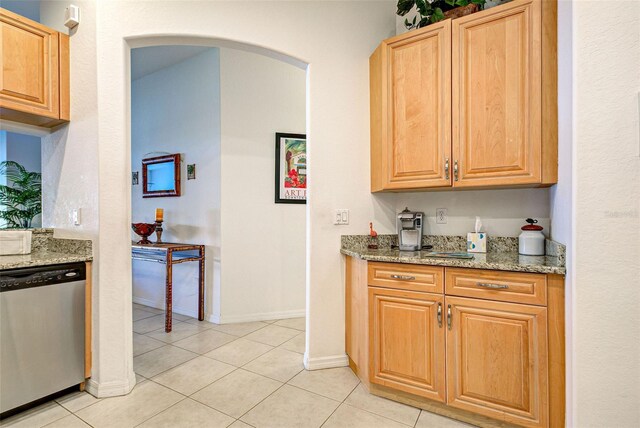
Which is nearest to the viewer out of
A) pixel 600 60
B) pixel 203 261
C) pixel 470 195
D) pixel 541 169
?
pixel 600 60

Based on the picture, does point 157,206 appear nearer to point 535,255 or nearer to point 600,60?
point 535,255

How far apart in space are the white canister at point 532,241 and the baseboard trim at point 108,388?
2.66 m

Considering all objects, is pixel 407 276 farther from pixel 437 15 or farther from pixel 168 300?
pixel 168 300

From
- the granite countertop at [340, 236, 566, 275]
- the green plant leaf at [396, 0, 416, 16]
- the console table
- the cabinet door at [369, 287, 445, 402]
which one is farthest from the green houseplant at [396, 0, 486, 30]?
the console table

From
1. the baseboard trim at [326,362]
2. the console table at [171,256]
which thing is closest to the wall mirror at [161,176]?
the console table at [171,256]

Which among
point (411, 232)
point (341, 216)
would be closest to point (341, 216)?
point (341, 216)

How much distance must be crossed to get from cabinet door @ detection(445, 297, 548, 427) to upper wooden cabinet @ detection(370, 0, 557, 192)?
2.51 ft

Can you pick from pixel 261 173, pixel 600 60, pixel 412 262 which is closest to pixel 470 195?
pixel 412 262

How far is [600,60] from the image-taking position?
1.38 meters

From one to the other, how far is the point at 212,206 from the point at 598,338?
3.22m

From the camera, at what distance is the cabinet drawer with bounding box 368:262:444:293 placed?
179cm

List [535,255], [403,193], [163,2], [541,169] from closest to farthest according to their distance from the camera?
[541,169] → [535,255] → [163,2] → [403,193]

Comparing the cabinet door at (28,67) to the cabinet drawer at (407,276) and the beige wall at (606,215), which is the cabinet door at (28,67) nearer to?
the cabinet drawer at (407,276)

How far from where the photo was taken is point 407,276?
6.16ft
